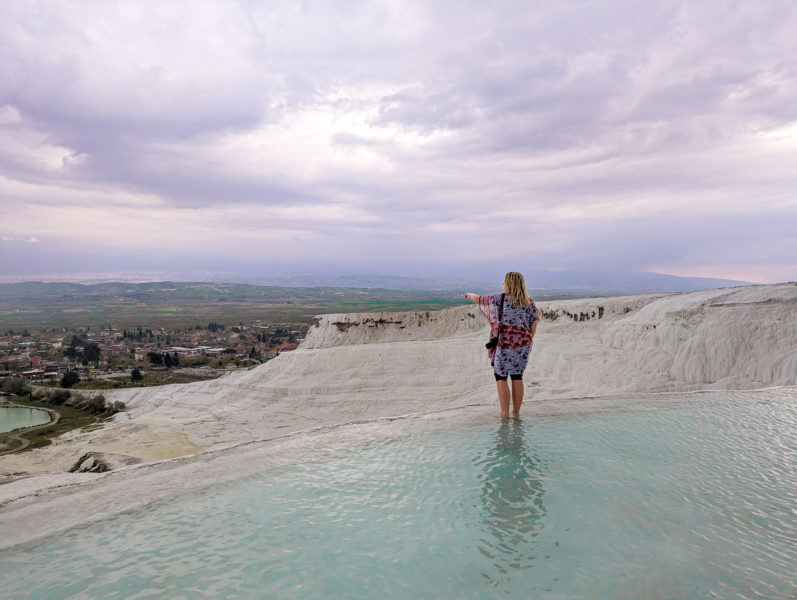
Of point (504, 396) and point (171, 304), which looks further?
point (171, 304)

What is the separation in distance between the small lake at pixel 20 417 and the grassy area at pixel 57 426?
0.53 metres

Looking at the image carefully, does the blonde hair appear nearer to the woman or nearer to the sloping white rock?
the woman

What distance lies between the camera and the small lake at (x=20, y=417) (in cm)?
2065

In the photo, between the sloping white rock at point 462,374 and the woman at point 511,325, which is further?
the sloping white rock at point 462,374

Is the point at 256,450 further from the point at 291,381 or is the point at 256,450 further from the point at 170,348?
the point at 170,348

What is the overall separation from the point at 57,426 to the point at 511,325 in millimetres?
21635

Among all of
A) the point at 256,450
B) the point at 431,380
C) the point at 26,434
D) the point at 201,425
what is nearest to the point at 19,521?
the point at 256,450

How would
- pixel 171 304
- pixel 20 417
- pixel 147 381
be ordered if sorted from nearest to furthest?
pixel 20 417 → pixel 147 381 → pixel 171 304

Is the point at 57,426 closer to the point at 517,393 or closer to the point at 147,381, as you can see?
the point at 147,381

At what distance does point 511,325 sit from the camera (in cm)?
548

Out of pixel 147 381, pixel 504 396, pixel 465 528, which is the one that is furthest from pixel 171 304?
pixel 465 528

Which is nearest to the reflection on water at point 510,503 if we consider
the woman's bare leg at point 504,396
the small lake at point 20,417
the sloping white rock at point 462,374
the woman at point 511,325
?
the woman's bare leg at point 504,396

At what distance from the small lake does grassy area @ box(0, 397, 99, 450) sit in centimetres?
53

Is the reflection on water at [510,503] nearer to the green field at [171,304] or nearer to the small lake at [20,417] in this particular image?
the small lake at [20,417]
